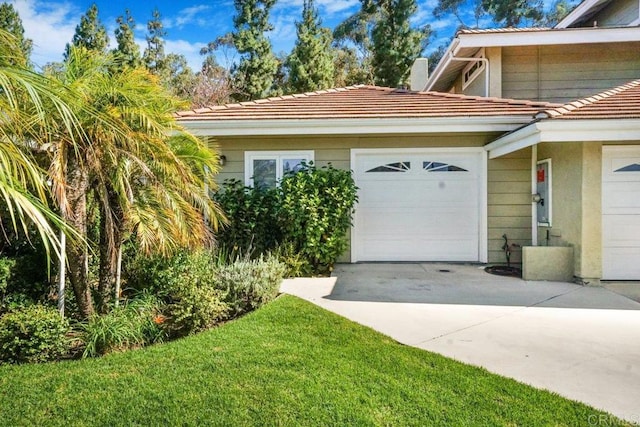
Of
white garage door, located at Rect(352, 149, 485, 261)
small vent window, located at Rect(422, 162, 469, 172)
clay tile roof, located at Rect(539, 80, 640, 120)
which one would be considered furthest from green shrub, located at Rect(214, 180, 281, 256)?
clay tile roof, located at Rect(539, 80, 640, 120)

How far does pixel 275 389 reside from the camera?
295cm

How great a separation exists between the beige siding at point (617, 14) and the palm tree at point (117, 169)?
12727 millimetres

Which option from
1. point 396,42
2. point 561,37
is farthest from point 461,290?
point 396,42

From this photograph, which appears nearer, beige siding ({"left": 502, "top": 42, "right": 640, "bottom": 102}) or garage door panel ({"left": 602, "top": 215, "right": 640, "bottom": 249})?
garage door panel ({"left": 602, "top": 215, "right": 640, "bottom": 249})

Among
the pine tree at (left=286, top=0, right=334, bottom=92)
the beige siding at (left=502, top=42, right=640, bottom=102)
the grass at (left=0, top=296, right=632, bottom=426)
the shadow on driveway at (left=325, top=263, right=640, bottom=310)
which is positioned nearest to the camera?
the grass at (left=0, top=296, right=632, bottom=426)

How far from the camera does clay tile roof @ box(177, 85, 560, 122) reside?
7684 millimetres

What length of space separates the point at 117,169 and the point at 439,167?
6.16m

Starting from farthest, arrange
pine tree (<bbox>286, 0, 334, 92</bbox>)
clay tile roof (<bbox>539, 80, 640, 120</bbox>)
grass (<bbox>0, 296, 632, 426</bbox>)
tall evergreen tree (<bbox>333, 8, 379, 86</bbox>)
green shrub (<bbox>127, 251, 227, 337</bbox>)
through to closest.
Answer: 1. tall evergreen tree (<bbox>333, 8, 379, 86</bbox>)
2. pine tree (<bbox>286, 0, 334, 92</bbox>)
3. clay tile roof (<bbox>539, 80, 640, 120</bbox>)
4. green shrub (<bbox>127, 251, 227, 337</bbox>)
5. grass (<bbox>0, 296, 632, 426</bbox>)

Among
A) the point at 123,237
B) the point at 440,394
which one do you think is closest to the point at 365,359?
the point at 440,394

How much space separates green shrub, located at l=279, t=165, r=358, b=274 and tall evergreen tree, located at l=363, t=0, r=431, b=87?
17.2m

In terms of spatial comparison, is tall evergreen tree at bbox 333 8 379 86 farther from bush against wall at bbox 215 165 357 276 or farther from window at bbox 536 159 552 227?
bush against wall at bbox 215 165 357 276

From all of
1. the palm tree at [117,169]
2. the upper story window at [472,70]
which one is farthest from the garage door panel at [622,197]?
the palm tree at [117,169]

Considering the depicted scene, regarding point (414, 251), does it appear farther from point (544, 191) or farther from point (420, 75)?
point (420, 75)

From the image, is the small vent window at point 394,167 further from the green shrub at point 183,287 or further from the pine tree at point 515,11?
the pine tree at point 515,11
